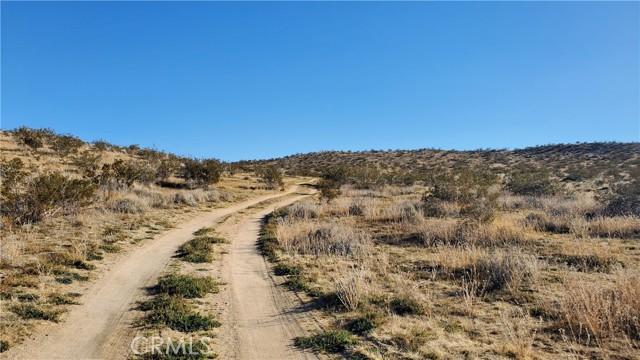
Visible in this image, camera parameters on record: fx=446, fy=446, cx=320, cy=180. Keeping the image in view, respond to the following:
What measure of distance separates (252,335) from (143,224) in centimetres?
1258

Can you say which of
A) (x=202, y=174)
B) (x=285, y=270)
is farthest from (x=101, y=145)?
(x=285, y=270)

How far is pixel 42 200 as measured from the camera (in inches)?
675

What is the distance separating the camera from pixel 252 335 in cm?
771

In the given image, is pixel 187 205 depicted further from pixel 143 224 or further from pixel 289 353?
pixel 289 353

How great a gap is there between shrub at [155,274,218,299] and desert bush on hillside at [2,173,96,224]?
944 centimetres

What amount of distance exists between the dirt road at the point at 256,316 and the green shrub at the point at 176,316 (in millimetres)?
410

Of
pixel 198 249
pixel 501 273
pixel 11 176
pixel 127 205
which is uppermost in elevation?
pixel 11 176

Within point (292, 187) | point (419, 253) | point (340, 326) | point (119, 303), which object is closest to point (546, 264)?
point (419, 253)

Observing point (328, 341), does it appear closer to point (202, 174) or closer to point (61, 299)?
point (61, 299)

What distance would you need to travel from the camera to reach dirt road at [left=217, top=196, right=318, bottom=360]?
709 centimetres

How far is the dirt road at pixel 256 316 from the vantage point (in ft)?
23.3

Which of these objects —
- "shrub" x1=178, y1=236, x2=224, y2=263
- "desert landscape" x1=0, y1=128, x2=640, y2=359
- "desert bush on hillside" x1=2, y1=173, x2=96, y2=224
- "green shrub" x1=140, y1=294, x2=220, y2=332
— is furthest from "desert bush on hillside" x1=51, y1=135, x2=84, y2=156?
"green shrub" x1=140, y1=294, x2=220, y2=332

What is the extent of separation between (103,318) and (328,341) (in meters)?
4.21

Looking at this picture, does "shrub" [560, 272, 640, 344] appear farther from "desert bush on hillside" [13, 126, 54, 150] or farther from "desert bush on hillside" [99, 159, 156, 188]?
"desert bush on hillside" [13, 126, 54, 150]
